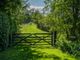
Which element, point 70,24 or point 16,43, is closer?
point 70,24

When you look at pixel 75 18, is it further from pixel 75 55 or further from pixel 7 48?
pixel 7 48

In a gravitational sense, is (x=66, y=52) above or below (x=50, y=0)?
below

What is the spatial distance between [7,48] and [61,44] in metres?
5.01

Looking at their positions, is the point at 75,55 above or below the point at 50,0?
below

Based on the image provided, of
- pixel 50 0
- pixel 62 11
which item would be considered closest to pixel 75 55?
pixel 62 11

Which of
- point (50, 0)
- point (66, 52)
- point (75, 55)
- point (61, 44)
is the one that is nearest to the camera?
point (75, 55)

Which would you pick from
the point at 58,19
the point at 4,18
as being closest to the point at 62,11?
the point at 58,19

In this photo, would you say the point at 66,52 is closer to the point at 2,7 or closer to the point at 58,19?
the point at 58,19

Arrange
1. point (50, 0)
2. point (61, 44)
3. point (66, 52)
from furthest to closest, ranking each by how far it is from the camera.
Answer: point (50, 0) → point (61, 44) → point (66, 52)

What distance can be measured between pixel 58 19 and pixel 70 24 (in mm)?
1237

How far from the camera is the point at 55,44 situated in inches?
973

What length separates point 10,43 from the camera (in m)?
24.6

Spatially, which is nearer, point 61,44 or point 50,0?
point 61,44

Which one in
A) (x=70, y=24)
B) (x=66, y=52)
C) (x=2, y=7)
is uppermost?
(x=2, y=7)
